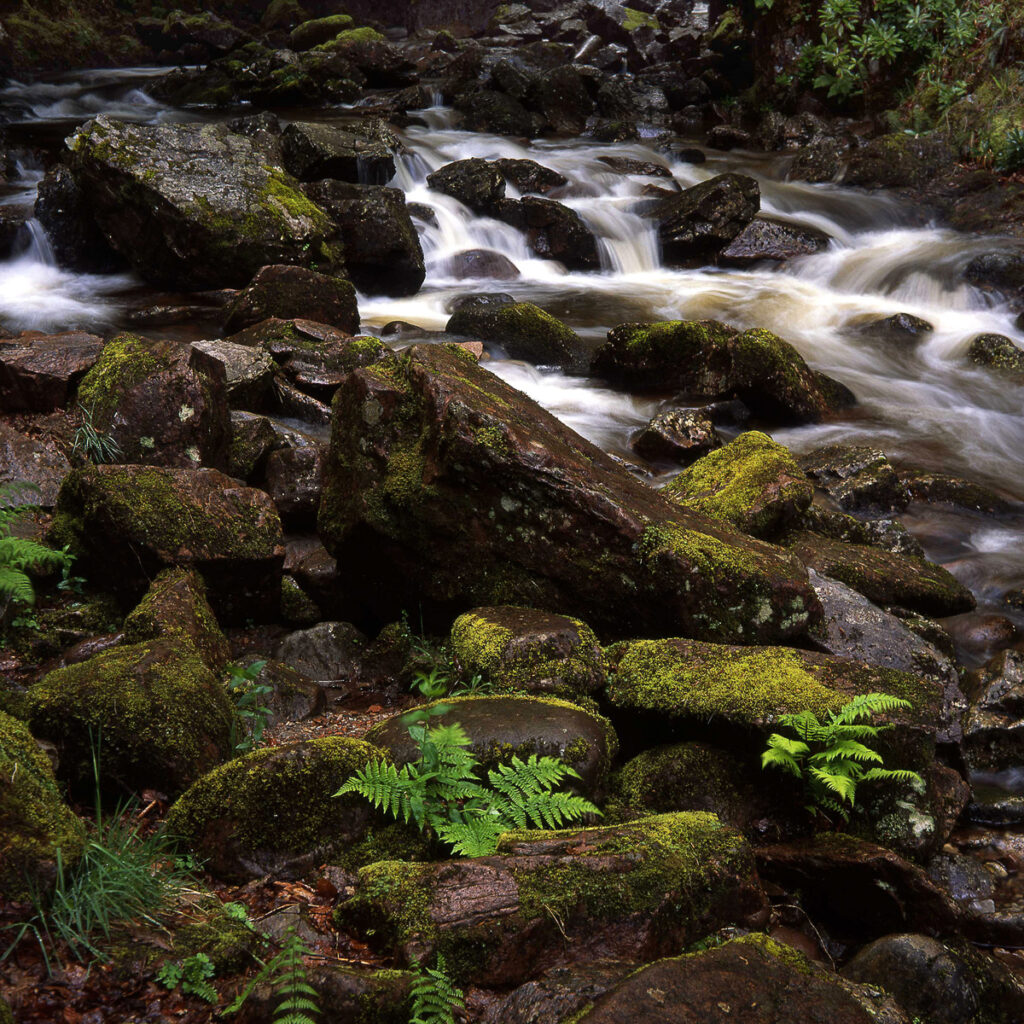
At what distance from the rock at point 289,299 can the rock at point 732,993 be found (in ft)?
25.8

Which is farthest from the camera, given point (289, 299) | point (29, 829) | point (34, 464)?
point (289, 299)

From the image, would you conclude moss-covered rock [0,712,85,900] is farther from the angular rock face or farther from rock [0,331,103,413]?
rock [0,331,103,413]

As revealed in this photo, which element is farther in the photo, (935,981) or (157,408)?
(157,408)

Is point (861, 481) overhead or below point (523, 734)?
below

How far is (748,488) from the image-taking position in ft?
19.6

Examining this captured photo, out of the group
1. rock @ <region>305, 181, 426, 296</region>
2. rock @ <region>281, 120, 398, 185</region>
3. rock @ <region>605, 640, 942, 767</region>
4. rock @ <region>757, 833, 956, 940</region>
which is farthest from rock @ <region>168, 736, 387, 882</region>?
rock @ <region>281, 120, 398, 185</region>

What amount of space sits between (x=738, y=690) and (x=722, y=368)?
6.03 m

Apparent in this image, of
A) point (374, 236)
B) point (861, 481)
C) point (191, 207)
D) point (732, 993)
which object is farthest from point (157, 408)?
point (374, 236)

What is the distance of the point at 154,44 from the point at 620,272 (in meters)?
23.7

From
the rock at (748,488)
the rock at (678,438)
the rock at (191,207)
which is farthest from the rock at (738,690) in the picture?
the rock at (191,207)

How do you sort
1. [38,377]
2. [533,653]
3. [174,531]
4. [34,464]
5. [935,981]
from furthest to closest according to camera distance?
[38,377] < [34,464] < [174,531] < [533,653] < [935,981]

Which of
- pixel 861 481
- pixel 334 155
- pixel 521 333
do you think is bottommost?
pixel 861 481

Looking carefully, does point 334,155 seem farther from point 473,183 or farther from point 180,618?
point 180,618

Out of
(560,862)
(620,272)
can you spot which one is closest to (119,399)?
(560,862)
